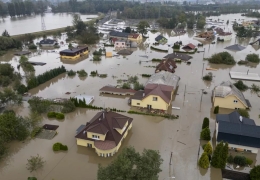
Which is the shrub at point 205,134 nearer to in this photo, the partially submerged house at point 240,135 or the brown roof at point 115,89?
the partially submerged house at point 240,135

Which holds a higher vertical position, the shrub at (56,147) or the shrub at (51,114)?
the shrub at (51,114)

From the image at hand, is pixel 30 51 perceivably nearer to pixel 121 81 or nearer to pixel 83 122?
pixel 121 81

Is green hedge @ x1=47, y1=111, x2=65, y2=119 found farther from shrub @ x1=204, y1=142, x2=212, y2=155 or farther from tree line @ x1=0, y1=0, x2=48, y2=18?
tree line @ x1=0, y1=0, x2=48, y2=18

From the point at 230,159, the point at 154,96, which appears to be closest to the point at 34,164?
the point at 154,96

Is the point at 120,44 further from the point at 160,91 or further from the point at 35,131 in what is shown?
the point at 35,131

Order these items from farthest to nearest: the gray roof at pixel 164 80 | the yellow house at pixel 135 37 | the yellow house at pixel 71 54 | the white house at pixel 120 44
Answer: the yellow house at pixel 135 37 < the white house at pixel 120 44 < the yellow house at pixel 71 54 < the gray roof at pixel 164 80

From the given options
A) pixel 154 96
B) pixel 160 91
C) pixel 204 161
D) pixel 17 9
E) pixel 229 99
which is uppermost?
pixel 17 9

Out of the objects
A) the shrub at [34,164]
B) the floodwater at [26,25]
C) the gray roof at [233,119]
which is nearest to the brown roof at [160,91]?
the gray roof at [233,119]
